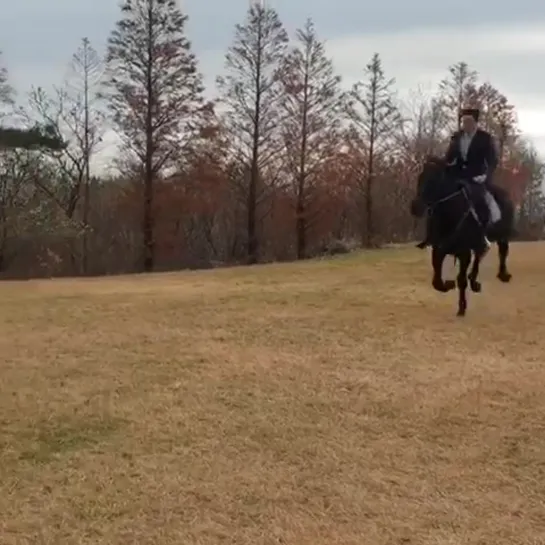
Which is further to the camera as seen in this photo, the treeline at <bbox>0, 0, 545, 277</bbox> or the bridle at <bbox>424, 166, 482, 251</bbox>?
the treeline at <bbox>0, 0, 545, 277</bbox>

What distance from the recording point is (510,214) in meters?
5.80

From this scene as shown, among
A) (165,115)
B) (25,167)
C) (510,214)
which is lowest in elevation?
(510,214)

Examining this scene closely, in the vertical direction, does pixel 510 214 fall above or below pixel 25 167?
below

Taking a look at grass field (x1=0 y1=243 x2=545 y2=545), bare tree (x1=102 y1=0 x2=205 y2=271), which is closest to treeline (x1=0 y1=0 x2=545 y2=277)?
bare tree (x1=102 y1=0 x2=205 y2=271)

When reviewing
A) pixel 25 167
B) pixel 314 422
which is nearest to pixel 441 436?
pixel 314 422

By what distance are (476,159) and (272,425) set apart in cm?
302

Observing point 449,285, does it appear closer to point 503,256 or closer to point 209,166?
point 503,256

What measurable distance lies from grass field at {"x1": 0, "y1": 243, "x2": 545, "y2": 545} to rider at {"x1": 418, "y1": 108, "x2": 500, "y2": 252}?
1875mm

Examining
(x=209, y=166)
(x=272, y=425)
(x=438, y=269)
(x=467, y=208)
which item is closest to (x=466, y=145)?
(x=467, y=208)

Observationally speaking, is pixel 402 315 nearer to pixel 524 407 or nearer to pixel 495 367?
pixel 495 367

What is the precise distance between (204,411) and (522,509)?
10.2ft

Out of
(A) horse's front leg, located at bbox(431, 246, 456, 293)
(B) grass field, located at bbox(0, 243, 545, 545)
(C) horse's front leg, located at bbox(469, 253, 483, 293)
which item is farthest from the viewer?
(C) horse's front leg, located at bbox(469, 253, 483, 293)

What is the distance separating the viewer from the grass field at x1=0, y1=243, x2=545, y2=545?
5328 mm

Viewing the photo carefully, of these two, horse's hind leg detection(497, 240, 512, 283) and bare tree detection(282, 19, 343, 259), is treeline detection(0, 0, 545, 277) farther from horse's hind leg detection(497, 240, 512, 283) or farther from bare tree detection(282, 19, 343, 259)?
horse's hind leg detection(497, 240, 512, 283)
